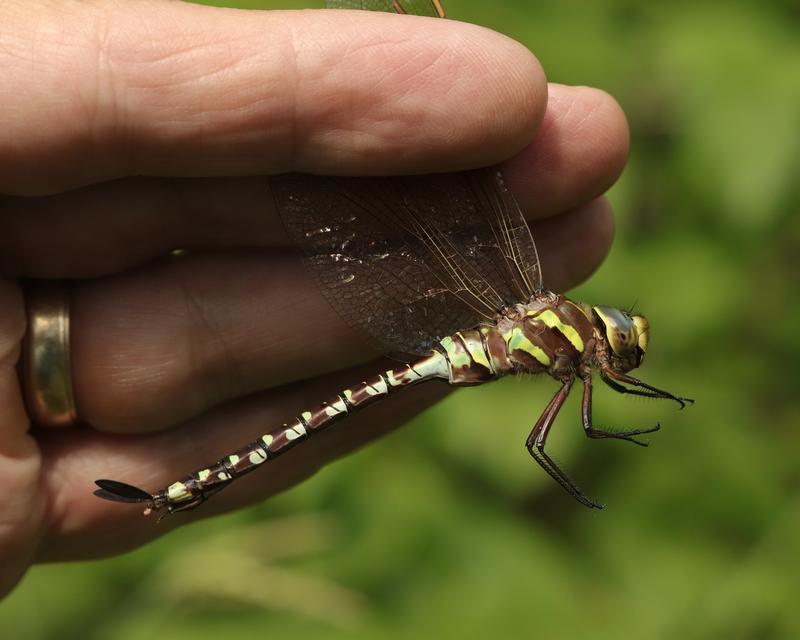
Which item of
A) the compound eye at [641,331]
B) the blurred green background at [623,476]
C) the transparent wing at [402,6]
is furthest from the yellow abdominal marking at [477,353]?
the transparent wing at [402,6]

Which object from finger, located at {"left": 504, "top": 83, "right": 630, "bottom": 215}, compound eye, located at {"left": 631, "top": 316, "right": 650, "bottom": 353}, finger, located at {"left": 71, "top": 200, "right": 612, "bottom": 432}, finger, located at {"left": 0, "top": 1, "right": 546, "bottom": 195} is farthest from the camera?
finger, located at {"left": 71, "top": 200, "right": 612, "bottom": 432}

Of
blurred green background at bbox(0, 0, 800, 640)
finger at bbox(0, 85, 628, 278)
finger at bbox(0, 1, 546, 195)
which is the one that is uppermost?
finger at bbox(0, 1, 546, 195)

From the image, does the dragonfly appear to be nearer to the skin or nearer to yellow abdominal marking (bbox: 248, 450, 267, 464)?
yellow abdominal marking (bbox: 248, 450, 267, 464)

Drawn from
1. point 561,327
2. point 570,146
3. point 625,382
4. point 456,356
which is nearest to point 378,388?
point 456,356

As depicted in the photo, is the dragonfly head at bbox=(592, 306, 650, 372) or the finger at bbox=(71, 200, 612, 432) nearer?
the dragonfly head at bbox=(592, 306, 650, 372)

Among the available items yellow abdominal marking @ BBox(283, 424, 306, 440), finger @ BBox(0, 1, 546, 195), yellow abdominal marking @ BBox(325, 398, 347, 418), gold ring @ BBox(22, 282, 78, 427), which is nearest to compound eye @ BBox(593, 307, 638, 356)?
finger @ BBox(0, 1, 546, 195)

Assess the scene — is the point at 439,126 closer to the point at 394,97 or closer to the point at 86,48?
the point at 394,97

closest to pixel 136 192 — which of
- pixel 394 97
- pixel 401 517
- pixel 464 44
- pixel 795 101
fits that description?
pixel 394 97
